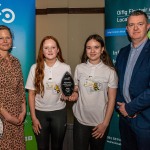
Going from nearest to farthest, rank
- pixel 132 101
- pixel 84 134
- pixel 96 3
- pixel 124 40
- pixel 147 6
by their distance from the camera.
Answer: pixel 132 101 → pixel 84 134 → pixel 147 6 → pixel 124 40 → pixel 96 3

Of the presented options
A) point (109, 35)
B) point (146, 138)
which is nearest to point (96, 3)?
point (109, 35)

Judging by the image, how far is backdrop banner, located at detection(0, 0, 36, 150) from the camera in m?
2.56

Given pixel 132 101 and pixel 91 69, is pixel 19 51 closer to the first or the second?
pixel 91 69

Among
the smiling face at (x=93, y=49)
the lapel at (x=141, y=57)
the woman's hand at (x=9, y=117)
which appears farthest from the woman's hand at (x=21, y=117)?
the lapel at (x=141, y=57)

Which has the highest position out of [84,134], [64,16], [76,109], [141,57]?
[64,16]

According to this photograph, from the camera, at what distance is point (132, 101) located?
6.80 feet

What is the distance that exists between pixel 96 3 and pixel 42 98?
294 cm

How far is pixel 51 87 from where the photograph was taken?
92.6 inches

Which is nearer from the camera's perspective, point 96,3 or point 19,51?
point 19,51

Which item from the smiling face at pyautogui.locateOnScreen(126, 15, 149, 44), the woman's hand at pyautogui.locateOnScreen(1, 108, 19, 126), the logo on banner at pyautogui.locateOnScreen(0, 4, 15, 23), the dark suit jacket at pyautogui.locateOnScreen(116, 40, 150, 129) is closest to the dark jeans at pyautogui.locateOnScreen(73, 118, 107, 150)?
the dark suit jacket at pyautogui.locateOnScreen(116, 40, 150, 129)

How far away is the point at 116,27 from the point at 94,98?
0.91m

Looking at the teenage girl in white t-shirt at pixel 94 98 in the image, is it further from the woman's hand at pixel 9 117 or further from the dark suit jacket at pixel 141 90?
the woman's hand at pixel 9 117

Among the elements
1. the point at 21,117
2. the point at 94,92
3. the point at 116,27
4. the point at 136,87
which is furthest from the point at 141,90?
the point at 21,117

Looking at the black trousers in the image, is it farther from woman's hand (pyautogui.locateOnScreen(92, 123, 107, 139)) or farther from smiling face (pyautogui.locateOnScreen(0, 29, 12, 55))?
smiling face (pyautogui.locateOnScreen(0, 29, 12, 55))
